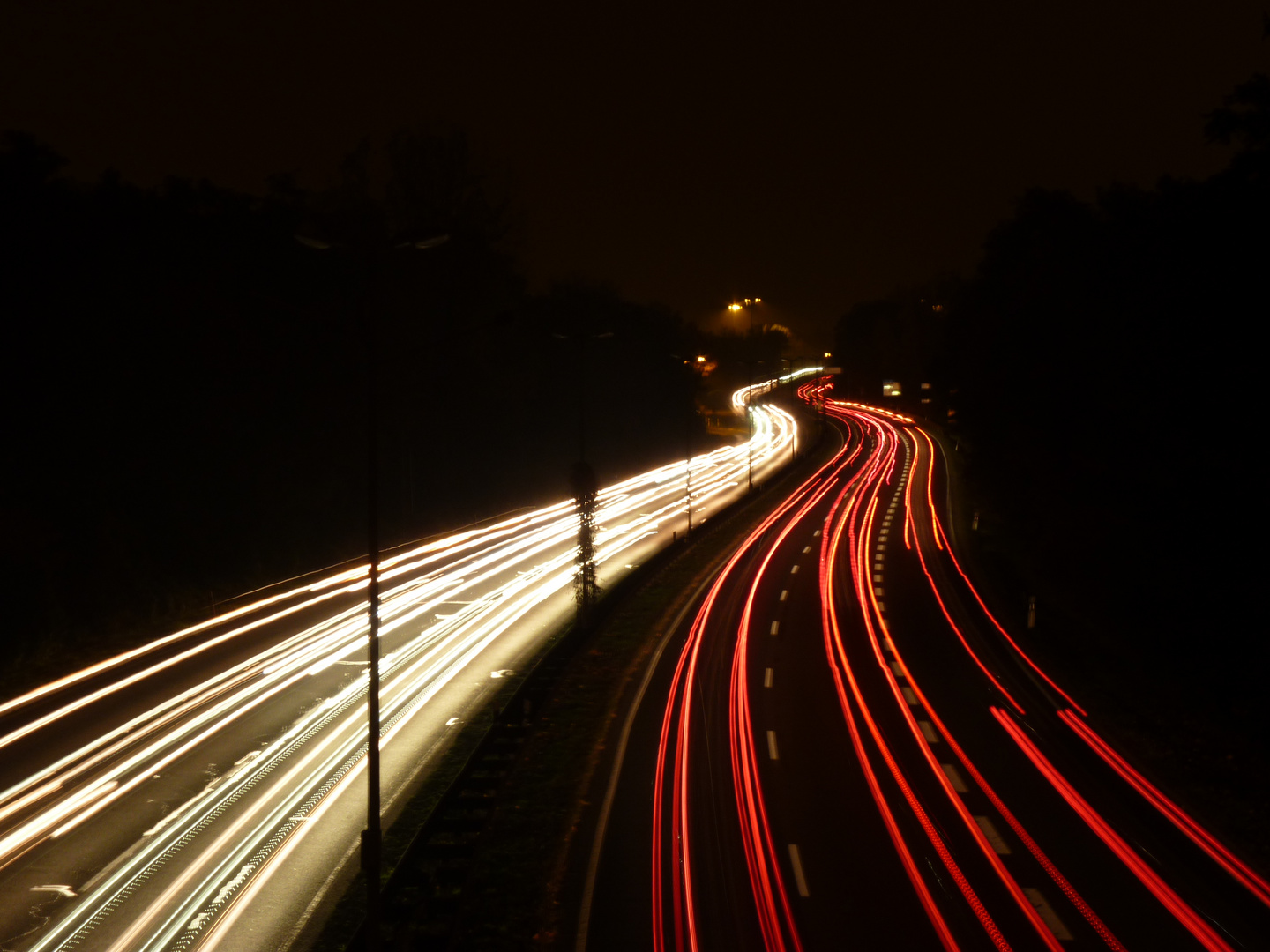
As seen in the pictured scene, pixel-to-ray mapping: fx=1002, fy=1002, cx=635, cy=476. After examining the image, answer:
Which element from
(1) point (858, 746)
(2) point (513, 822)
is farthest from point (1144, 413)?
(2) point (513, 822)

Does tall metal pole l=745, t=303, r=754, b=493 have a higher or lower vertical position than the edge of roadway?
higher

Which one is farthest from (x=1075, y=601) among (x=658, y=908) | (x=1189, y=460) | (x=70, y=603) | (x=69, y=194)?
(x=69, y=194)

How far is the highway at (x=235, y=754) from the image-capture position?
12.4 meters

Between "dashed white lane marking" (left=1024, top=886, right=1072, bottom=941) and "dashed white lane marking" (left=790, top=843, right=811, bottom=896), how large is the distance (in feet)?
9.23

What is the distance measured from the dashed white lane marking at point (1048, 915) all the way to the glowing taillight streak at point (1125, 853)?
1.53 meters

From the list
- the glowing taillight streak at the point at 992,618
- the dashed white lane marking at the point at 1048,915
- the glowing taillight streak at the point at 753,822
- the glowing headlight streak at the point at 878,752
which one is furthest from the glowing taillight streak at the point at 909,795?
the glowing taillight streak at the point at 992,618

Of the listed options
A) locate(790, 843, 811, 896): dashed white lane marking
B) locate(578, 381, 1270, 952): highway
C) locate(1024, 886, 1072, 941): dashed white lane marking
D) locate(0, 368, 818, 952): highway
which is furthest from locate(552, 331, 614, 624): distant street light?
locate(1024, 886, 1072, 941): dashed white lane marking

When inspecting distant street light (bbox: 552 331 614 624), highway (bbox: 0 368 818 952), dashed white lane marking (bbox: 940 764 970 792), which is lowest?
dashed white lane marking (bbox: 940 764 970 792)

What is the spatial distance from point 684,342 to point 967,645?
83.5 meters

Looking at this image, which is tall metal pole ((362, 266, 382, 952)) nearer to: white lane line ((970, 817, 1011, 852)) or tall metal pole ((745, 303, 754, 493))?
white lane line ((970, 817, 1011, 852))

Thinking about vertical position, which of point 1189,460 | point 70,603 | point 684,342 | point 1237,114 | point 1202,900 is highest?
point 684,342

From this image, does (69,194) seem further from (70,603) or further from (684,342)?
(684,342)

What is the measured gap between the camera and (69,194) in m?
34.8

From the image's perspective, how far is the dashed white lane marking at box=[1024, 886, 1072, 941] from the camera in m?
11.9
